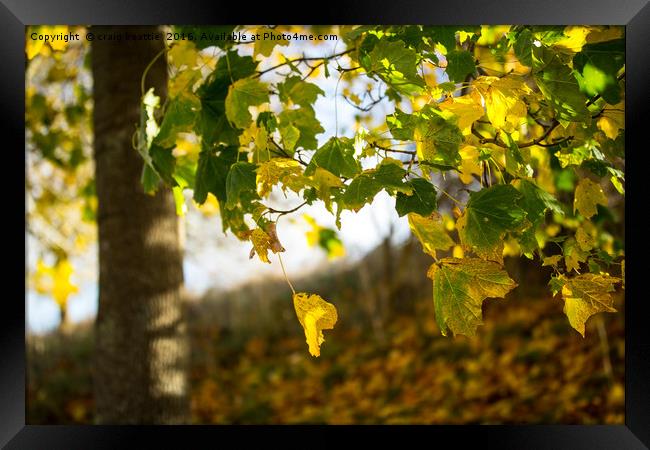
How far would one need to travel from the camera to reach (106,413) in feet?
8.96

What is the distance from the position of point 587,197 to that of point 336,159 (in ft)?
1.91

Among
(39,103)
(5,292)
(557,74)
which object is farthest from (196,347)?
(557,74)

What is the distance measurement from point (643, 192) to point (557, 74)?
354 millimetres

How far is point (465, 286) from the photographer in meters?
0.98

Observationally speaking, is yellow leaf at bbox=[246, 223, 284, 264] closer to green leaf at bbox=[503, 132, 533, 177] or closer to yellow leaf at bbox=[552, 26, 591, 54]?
green leaf at bbox=[503, 132, 533, 177]

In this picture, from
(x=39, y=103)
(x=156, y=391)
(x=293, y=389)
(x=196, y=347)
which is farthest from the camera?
(x=196, y=347)

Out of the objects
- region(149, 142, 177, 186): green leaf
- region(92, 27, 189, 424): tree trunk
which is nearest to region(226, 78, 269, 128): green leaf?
region(149, 142, 177, 186): green leaf

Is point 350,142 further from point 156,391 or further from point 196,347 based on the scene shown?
point 196,347

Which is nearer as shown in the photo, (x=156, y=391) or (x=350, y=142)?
(x=350, y=142)

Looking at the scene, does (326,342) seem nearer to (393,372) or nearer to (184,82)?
(393,372)

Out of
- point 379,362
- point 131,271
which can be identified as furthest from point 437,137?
point 379,362
